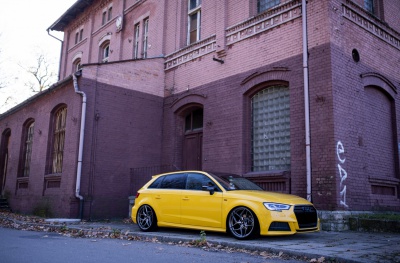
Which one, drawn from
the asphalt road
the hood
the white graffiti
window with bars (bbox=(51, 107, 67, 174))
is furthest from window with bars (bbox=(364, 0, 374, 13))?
window with bars (bbox=(51, 107, 67, 174))

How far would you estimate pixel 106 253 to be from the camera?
21.6ft

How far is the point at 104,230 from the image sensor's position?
395 inches

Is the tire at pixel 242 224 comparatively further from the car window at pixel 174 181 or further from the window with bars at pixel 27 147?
the window with bars at pixel 27 147

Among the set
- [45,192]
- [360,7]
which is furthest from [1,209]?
[360,7]

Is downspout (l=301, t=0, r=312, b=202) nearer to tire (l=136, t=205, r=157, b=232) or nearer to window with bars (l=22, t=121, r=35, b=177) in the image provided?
tire (l=136, t=205, r=157, b=232)

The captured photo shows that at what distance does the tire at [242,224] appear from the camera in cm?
775

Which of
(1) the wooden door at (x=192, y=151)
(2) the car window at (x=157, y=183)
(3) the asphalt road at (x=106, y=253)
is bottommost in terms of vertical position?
(3) the asphalt road at (x=106, y=253)

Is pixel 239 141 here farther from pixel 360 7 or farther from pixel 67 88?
pixel 67 88

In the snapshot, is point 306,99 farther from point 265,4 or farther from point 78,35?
point 78,35

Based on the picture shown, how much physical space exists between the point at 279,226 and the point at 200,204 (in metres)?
1.87

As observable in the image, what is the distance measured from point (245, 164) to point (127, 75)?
20.4 feet

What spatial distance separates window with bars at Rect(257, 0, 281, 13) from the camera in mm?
12742

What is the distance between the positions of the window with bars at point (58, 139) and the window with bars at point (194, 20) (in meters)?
5.99

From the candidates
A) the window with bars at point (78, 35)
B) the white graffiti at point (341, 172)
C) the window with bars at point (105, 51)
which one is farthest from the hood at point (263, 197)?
the window with bars at point (78, 35)
